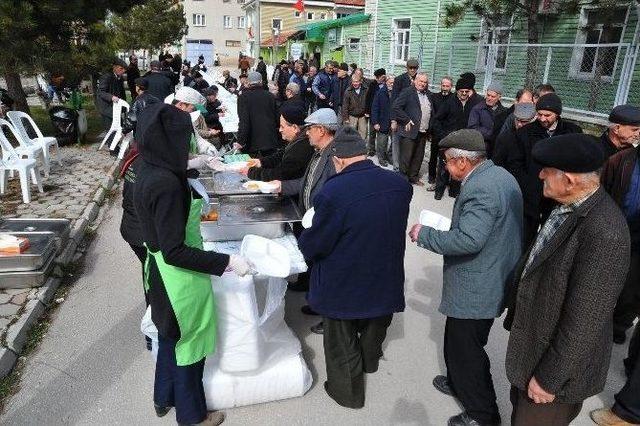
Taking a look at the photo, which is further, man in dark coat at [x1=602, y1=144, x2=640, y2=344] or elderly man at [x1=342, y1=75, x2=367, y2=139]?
elderly man at [x1=342, y1=75, x2=367, y2=139]

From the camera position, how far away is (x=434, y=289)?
462cm

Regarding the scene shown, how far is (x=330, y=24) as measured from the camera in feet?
82.1

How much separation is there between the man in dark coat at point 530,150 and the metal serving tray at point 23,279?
15.0 ft

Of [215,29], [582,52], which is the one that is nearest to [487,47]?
[582,52]

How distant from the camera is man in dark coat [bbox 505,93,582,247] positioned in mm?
4090

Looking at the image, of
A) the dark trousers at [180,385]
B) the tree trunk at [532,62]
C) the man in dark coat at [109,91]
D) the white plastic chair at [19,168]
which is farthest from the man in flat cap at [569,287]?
the tree trunk at [532,62]

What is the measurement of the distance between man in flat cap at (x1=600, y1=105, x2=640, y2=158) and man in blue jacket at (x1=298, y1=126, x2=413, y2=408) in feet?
7.23

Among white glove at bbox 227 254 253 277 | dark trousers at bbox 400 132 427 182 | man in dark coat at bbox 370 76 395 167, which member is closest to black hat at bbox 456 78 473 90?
dark trousers at bbox 400 132 427 182

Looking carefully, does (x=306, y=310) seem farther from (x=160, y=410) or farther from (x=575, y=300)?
(x=575, y=300)

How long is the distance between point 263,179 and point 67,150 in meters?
7.74

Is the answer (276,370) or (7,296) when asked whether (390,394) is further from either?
(7,296)

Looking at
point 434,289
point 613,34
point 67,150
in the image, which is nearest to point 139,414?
point 434,289

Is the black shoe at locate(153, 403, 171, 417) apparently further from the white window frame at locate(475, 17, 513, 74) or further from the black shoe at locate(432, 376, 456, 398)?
the white window frame at locate(475, 17, 513, 74)

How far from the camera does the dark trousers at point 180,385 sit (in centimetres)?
251
